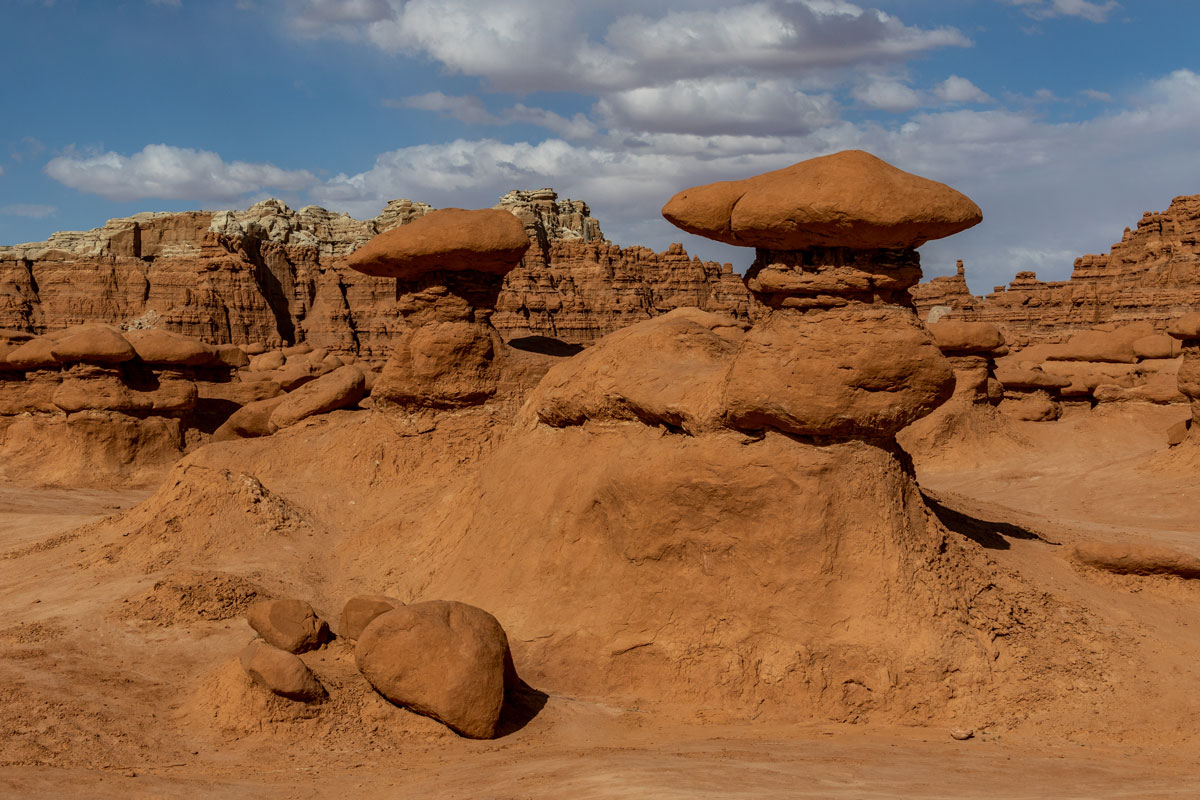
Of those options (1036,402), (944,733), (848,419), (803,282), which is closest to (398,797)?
(944,733)

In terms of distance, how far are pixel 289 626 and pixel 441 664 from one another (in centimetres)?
171

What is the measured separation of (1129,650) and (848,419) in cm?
250

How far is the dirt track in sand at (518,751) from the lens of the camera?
478cm

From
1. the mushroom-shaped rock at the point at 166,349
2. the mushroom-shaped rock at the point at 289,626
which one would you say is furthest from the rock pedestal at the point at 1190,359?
the mushroom-shaped rock at the point at 166,349

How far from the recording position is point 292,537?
32.8ft

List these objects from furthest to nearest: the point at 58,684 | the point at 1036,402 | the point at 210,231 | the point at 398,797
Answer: the point at 210,231 → the point at 1036,402 → the point at 58,684 → the point at 398,797

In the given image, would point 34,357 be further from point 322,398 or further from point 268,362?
point 268,362

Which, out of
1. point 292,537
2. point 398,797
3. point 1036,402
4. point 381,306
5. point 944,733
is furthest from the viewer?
point 381,306

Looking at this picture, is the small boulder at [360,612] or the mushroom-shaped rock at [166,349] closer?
the small boulder at [360,612]

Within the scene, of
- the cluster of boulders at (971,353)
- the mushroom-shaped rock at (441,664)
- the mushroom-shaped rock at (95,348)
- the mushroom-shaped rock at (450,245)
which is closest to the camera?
the mushroom-shaped rock at (441,664)

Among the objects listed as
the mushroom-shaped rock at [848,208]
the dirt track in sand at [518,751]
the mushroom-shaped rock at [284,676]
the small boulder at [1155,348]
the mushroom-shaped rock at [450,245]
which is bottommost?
the dirt track in sand at [518,751]

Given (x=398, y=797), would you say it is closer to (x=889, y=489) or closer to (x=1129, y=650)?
(x=889, y=489)

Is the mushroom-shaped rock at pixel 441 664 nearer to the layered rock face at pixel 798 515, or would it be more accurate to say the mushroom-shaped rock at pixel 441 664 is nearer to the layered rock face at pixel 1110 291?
the layered rock face at pixel 798 515

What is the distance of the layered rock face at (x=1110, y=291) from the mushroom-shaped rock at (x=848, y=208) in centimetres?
3734
